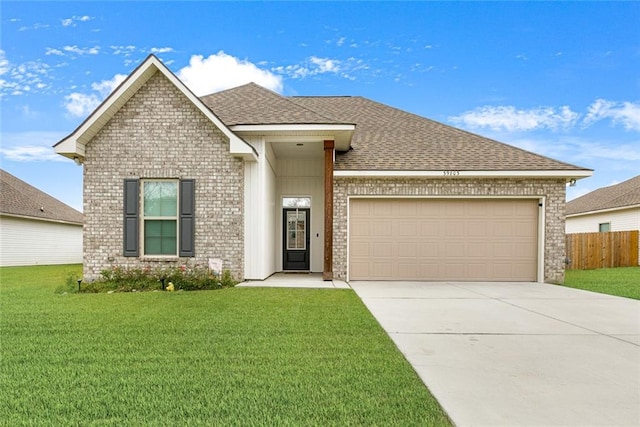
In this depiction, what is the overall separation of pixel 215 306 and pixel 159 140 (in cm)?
505

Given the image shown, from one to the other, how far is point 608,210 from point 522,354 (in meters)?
20.2

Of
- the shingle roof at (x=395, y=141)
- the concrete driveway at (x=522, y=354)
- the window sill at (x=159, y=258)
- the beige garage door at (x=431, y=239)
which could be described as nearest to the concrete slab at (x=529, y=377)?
the concrete driveway at (x=522, y=354)

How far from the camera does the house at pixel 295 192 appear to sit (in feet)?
30.2

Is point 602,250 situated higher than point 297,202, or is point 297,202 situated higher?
point 297,202

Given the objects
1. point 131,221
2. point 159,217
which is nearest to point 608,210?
point 159,217

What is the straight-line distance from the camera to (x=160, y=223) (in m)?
9.29

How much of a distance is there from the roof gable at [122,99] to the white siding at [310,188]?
352cm

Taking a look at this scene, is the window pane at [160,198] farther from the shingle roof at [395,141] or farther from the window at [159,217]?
the shingle roof at [395,141]

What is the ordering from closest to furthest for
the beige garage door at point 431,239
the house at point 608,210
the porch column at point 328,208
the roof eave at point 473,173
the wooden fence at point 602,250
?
1. the porch column at point 328,208
2. the roof eave at point 473,173
3. the beige garage door at point 431,239
4. the wooden fence at point 602,250
5. the house at point 608,210

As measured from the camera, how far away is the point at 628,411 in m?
2.75

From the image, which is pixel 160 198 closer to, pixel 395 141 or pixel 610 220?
pixel 395 141

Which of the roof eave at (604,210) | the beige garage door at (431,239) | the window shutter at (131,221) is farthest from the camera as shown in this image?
the roof eave at (604,210)

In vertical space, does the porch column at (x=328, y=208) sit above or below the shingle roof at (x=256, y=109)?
below

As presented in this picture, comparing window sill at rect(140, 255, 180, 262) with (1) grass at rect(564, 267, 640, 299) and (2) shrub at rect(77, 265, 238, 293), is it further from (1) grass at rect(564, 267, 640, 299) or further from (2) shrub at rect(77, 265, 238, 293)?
(1) grass at rect(564, 267, 640, 299)
